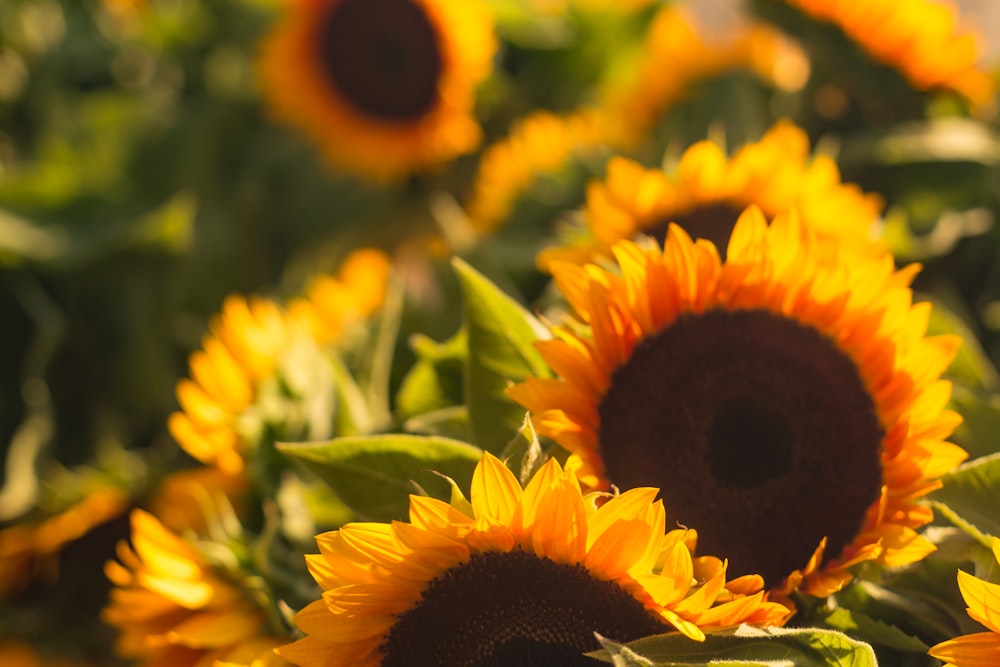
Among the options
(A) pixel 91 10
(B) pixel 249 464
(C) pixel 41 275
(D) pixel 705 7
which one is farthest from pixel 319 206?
(D) pixel 705 7

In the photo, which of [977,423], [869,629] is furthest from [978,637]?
[977,423]

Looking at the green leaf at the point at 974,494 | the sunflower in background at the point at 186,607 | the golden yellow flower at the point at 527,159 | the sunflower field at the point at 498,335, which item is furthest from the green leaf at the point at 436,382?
the golden yellow flower at the point at 527,159

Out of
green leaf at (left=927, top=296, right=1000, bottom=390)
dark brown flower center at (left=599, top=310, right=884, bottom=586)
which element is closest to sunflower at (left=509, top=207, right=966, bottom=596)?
dark brown flower center at (left=599, top=310, right=884, bottom=586)

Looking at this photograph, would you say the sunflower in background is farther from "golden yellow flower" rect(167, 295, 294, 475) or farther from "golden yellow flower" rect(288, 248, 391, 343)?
"golden yellow flower" rect(288, 248, 391, 343)

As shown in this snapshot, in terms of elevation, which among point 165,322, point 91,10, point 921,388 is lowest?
point 165,322

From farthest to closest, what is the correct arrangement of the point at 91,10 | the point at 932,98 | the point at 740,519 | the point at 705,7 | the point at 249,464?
1. the point at 705,7
2. the point at 91,10
3. the point at 932,98
4. the point at 249,464
5. the point at 740,519

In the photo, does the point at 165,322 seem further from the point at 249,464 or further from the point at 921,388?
the point at 921,388
